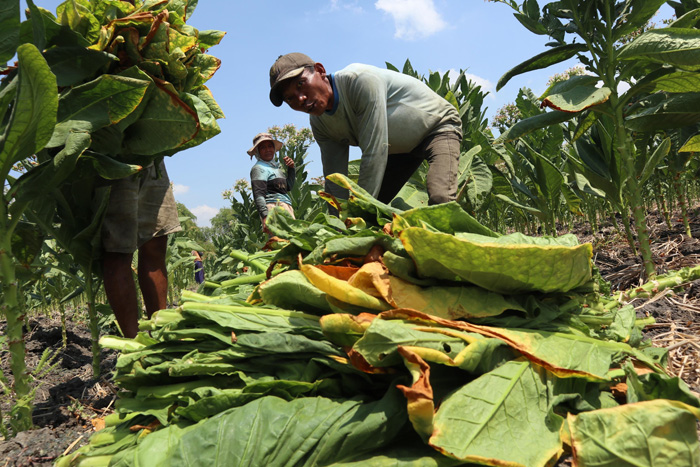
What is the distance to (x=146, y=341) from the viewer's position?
1461 millimetres

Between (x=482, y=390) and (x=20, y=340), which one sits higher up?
(x=20, y=340)

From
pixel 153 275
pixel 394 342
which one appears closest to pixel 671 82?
pixel 394 342

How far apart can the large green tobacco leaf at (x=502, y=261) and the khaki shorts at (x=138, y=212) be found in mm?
1837

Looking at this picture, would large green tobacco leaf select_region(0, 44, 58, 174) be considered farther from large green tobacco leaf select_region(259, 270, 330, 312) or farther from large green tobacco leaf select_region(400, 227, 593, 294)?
large green tobacco leaf select_region(400, 227, 593, 294)

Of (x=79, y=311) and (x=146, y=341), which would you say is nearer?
(x=146, y=341)

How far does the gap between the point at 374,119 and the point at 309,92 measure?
0.45 meters

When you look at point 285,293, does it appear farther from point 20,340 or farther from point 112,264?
point 112,264

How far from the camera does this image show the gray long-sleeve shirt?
2.96 meters

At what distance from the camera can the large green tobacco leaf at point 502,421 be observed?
35.5 inches

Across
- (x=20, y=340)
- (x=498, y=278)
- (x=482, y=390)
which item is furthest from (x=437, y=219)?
(x=20, y=340)

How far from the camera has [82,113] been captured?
6.45 feet

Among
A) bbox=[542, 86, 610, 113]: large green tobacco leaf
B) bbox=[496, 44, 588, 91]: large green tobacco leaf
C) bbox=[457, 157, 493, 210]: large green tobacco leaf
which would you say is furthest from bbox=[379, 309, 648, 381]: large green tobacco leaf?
bbox=[457, 157, 493, 210]: large green tobacco leaf

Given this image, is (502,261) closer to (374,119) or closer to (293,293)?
(293,293)

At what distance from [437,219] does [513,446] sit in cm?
68
